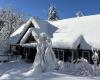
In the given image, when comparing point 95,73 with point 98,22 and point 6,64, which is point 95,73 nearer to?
point 98,22

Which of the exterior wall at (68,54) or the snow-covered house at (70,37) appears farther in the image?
the exterior wall at (68,54)

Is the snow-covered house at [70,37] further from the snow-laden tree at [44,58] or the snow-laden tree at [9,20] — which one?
the snow-laden tree at [9,20]

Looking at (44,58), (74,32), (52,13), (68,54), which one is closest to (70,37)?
(74,32)

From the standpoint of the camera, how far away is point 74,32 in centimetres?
2969

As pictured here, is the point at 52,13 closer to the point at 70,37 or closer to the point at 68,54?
the point at 68,54

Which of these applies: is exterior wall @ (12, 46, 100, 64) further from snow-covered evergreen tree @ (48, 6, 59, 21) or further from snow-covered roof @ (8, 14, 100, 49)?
snow-covered evergreen tree @ (48, 6, 59, 21)

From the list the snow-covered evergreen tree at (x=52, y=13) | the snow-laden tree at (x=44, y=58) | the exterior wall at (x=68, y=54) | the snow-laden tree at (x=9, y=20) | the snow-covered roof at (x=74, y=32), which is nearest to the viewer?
the snow-laden tree at (x=44, y=58)

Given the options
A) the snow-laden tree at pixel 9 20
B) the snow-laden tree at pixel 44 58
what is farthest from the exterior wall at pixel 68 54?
the snow-laden tree at pixel 9 20

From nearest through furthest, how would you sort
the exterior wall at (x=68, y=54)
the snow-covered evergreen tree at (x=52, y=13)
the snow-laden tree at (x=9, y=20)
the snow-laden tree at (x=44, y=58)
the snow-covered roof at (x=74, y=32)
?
the snow-laden tree at (x=44, y=58) → the snow-covered roof at (x=74, y=32) → the exterior wall at (x=68, y=54) → the snow-laden tree at (x=9, y=20) → the snow-covered evergreen tree at (x=52, y=13)

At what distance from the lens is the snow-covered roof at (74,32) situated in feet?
86.1

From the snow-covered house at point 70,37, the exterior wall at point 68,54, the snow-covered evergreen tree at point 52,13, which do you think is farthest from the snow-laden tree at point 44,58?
the snow-covered evergreen tree at point 52,13

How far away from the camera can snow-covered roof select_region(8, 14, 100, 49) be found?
1033 inches

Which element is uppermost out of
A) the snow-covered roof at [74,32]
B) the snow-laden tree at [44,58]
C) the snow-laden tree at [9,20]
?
the snow-laden tree at [9,20]

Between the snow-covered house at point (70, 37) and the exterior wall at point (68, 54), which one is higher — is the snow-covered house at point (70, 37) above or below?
above
